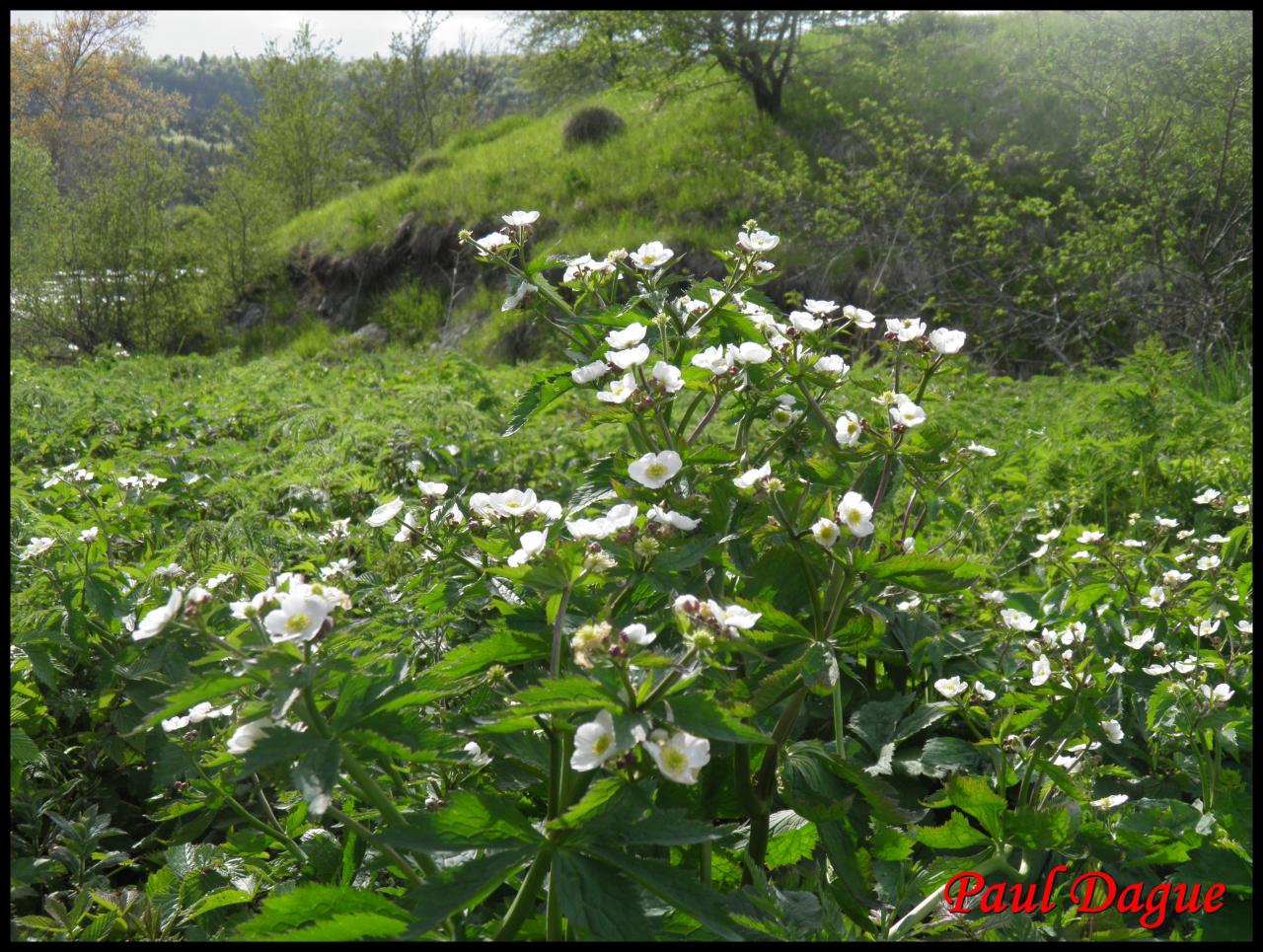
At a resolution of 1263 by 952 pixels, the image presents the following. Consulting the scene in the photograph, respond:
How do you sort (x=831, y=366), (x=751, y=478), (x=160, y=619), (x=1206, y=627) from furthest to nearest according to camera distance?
(x=1206, y=627) < (x=831, y=366) < (x=751, y=478) < (x=160, y=619)

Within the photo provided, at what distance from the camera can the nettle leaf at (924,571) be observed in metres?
1.25

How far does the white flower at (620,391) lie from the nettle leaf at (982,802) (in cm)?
85

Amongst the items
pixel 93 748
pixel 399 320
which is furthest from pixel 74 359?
pixel 93 748

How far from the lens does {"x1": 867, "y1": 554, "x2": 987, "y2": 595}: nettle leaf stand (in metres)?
1.25

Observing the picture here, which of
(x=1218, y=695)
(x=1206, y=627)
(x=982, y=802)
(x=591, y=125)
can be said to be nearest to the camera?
(x=982, y=802)

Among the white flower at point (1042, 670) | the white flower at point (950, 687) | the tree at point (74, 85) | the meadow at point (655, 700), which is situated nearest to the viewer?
the meadow at point (655, 700)

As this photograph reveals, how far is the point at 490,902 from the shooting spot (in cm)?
141

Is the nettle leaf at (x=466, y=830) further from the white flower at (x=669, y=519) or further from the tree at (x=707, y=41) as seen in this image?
the tree at (x=707, y=41)

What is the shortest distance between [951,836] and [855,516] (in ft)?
2.06

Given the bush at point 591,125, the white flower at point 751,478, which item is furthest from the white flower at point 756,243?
the bush at point 591,125

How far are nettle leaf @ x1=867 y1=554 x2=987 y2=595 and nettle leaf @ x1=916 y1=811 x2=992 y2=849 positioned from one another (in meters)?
0.46

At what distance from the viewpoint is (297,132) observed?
1666cm

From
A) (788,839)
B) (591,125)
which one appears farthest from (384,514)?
(591,125)

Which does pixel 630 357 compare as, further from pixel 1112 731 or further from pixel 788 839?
pixel 1112 731
